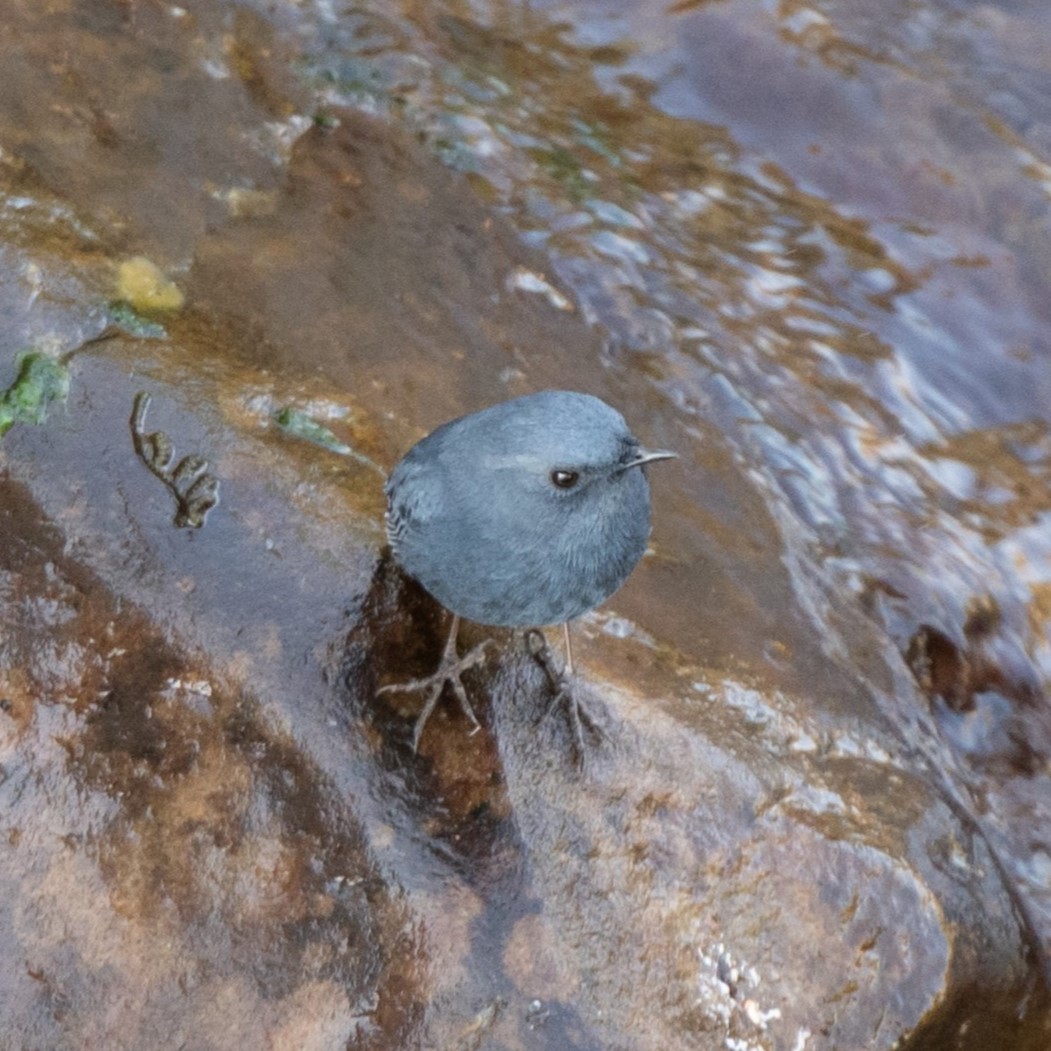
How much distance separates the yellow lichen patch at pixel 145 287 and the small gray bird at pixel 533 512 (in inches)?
56.3

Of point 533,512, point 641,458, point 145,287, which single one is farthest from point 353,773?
point 145,287

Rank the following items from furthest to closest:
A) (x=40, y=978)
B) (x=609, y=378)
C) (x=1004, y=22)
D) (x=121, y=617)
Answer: (x=1004, y=22)
(x=609, y=378)
(x=121, y=617)
(x=40, y=978)

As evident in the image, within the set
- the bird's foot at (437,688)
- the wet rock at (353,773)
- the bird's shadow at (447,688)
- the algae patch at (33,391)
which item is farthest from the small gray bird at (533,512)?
the algae patch at (33,391)

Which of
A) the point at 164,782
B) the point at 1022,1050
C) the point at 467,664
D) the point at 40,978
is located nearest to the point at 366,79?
the point at 467,664

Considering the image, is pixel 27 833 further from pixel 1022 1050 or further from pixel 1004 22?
pixel 1004 22

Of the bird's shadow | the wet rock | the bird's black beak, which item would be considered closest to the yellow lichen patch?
the wet rock

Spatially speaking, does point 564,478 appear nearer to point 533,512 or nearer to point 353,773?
point 533,512

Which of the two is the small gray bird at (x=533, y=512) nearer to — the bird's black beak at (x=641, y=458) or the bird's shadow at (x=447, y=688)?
the bird's black beak at (x=641, y=458)

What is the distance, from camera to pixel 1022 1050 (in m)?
3.82

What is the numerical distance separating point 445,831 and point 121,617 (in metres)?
1.17

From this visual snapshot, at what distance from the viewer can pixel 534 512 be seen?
3.27 m

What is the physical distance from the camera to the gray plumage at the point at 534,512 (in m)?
3.19

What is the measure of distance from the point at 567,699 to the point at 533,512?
0.75 meters

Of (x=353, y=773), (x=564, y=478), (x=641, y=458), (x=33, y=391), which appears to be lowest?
(x=353, y=773)
